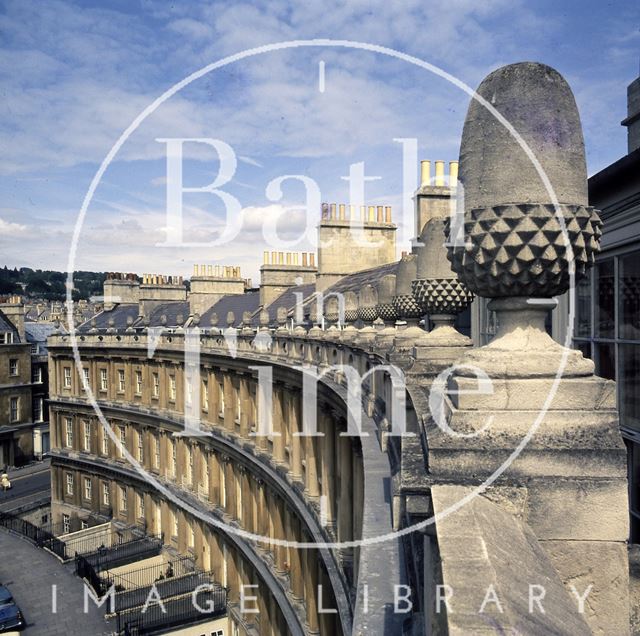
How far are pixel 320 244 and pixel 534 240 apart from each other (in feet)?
103

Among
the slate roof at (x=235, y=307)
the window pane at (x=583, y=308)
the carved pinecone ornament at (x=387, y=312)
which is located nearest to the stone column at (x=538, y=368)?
the window pane at (x=583, y=308)

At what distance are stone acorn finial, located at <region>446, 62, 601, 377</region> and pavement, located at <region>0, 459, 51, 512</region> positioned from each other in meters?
45.4

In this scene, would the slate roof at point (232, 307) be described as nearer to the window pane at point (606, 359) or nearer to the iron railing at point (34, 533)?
the iron railing at point (34, 533)

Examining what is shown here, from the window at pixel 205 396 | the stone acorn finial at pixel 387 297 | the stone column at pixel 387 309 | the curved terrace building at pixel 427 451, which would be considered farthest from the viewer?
the window at pixel 205 396

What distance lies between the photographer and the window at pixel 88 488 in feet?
142

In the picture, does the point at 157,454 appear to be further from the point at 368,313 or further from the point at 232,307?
the point at 368,313

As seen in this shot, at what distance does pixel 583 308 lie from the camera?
989cm

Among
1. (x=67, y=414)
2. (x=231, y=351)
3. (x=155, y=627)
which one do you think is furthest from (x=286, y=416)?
(x=67, y=414)

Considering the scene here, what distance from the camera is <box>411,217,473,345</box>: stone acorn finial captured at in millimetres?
6867

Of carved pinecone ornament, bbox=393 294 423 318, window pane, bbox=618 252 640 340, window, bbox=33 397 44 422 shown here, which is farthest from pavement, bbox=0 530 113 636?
window pane, bbox=618 252 640 340

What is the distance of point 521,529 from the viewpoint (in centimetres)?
271

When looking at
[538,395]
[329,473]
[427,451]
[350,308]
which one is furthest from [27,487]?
[538,395]

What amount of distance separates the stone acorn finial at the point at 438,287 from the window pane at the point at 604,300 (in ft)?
9.78

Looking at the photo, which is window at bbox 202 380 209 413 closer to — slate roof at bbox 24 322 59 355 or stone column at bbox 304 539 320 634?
stone column at bbox 304 539 320 634
